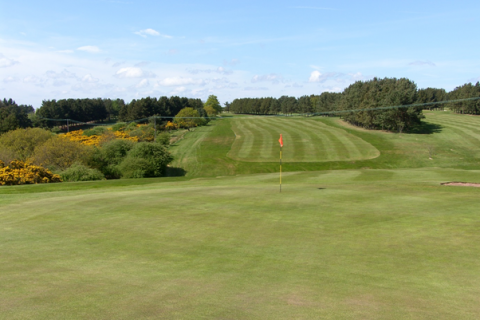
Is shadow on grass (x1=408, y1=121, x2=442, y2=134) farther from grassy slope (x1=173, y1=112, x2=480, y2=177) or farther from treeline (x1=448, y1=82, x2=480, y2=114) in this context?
treeline (x1=448, y1=82, x2=480, y2=114)

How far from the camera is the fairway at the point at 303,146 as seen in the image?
77625mm

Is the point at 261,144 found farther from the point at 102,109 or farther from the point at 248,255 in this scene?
the point at 102,109

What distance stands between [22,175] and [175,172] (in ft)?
100

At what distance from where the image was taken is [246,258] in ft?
40.4

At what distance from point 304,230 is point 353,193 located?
9.02m

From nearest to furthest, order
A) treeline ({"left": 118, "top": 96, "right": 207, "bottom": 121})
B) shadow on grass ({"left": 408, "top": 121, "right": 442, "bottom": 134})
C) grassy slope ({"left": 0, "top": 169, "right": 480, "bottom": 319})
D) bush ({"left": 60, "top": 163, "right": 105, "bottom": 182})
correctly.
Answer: grassy slope ({"left": 0, "top": 169, "right": 480, "bottom": 319}) < bush ({"left": 60, "top": 163, "right": 105, "bottom": 182}) < shadow on grass ({"left": 408, "top": 121, "right": 442, "bottom": 134}) < treeline ({"left": 118, "top": 96, "right": 207, "bottom": 121})

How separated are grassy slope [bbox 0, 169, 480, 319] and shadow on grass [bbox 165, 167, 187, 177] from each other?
51.5 m

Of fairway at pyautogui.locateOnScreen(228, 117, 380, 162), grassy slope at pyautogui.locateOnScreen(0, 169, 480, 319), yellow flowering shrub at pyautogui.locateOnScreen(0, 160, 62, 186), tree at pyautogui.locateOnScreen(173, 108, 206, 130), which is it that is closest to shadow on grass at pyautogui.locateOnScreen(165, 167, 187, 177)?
fairway at pyautogui.locateOnScreen(228, 117, 380, 162)

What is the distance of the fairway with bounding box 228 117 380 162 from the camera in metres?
77.6

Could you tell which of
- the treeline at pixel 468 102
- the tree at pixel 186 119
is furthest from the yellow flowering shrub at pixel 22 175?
the treeline at pixel 468 102

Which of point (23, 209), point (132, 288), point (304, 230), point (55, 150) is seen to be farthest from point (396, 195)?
point (55, 150)

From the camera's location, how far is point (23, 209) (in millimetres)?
22078

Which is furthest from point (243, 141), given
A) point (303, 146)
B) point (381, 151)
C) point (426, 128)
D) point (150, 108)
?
point (150, 108)

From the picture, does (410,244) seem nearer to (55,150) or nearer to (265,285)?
(265,285)
